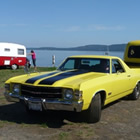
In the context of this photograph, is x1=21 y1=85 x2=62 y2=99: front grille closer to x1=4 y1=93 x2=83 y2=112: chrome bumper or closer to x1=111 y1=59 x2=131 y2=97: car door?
x1=4 y1=93 x2=83 y2=112: chrome bumper

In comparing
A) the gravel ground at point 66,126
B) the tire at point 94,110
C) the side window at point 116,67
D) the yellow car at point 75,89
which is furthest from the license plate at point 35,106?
the side window at point 116,67

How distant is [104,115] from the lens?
20.8ft

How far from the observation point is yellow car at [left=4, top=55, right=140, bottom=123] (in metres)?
5.14

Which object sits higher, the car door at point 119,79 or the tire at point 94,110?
the car door at point 119,79

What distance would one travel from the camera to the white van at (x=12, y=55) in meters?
20.6

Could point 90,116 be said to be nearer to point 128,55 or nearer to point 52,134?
point 52,134

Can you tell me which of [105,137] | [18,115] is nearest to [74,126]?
[105,137]

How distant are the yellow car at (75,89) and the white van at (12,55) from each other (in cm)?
1478

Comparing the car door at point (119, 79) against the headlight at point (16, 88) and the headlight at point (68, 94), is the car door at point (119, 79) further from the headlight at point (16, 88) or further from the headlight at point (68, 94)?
the headlight at point (16, 88)

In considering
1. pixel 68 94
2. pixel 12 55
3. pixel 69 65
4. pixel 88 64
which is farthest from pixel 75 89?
pixel 12 55

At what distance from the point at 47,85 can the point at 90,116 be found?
118 cm

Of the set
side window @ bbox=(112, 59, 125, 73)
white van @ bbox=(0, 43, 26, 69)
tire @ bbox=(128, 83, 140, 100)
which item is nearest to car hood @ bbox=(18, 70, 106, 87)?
side window @ bbox=(112, 59, 125, 73)

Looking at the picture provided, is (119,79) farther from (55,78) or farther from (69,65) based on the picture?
(55,78)

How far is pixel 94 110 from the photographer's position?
5.50 m
